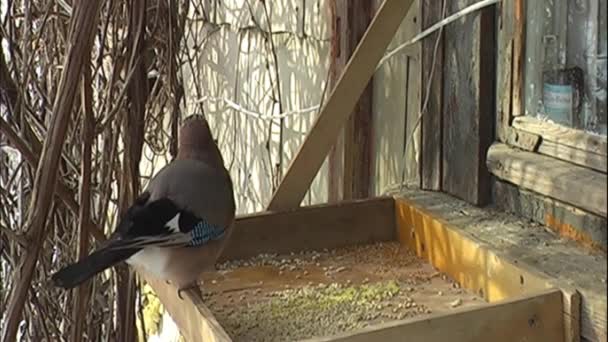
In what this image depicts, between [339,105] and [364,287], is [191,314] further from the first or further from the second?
[339,105]

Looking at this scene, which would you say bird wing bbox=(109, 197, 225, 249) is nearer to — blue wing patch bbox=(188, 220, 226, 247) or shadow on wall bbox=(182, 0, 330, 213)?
blue wing patch bbox=(188, 220, 226, 247)

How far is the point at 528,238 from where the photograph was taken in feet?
5.44

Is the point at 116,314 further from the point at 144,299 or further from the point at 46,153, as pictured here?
the point at 144,299

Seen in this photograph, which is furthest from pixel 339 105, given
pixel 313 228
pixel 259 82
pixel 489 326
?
pixel 259 82

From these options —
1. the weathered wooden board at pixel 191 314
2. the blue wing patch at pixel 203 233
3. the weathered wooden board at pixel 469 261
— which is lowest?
the weathered wooden board at pixel 191 314

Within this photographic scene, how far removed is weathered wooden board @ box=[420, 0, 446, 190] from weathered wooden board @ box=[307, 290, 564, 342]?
0.63 meters

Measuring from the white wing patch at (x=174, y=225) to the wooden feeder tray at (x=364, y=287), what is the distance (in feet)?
0.36

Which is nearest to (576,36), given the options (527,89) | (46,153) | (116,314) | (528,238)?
(527,89)

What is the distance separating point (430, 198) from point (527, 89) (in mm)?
297

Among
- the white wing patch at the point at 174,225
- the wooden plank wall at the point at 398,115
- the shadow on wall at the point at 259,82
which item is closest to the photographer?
the white wing patch at the point at 174,225

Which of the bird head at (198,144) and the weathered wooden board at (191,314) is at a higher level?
the bird head at (198,144)

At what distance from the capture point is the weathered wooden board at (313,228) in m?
1.81

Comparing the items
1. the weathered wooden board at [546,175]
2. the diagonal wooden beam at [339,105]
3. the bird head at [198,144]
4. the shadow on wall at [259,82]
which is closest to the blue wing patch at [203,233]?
the bird head at [198,144]

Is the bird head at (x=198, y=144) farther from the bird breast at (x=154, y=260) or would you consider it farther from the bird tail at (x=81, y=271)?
the bird tail at (x=81, y=271)
